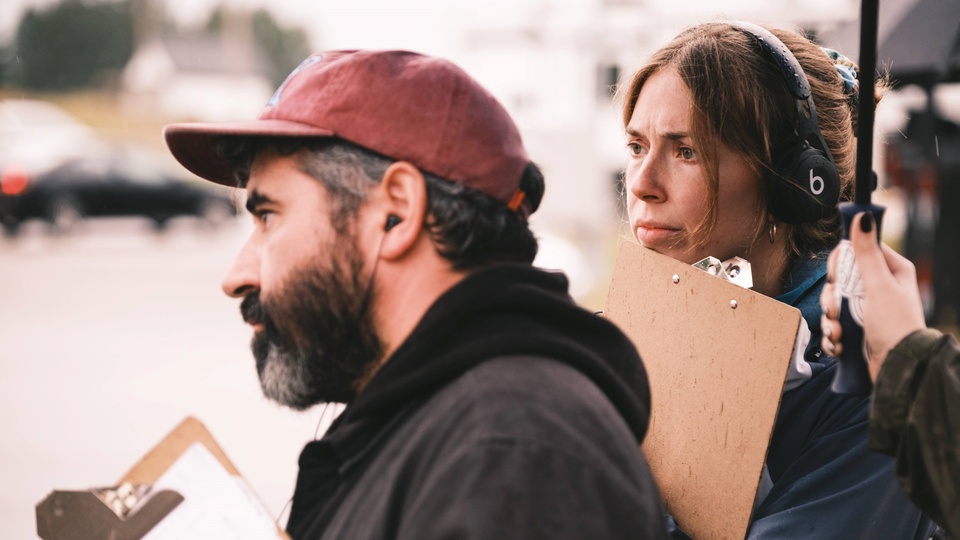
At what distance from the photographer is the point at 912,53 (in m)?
4.77

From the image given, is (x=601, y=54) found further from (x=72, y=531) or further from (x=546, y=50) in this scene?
(x=72, y=531)

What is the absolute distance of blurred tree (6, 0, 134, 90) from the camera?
64.0 meters

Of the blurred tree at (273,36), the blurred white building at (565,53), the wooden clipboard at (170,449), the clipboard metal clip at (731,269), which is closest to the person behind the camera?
the wooden clipboard at (170,449)

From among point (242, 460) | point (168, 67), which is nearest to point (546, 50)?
point (242, 460)

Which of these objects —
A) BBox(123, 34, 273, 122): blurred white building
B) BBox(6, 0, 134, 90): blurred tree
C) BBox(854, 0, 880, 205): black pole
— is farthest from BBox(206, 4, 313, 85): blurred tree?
BBox(854, 0, 880, 205): black pole

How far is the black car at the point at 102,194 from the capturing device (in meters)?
18.6

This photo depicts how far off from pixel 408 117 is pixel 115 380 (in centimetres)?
797

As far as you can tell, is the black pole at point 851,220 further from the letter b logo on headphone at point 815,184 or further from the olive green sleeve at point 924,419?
the letter b logo on headphone at point 815,184

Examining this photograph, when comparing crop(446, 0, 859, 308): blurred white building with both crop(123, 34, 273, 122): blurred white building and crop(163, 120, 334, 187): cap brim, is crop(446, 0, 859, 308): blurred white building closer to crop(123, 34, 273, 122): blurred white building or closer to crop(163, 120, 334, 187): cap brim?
crop(163, 120, 334, 187): cap brim

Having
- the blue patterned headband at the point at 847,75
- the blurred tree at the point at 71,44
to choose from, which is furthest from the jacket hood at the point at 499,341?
the blurred tree at the point at 71,44

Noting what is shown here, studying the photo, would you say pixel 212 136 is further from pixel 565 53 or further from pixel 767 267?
pixel 565 53

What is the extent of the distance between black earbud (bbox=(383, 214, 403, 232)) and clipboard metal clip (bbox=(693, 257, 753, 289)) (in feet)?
2.47

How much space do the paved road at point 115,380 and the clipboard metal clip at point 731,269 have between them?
125 cm

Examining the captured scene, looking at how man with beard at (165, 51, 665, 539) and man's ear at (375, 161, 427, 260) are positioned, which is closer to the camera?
man with beard at (165, 51, 665, 539)
